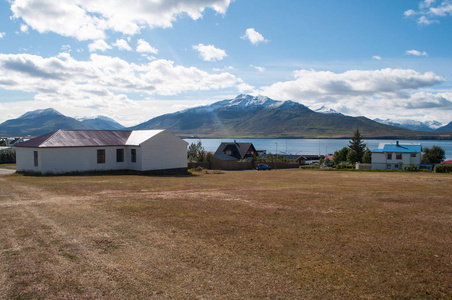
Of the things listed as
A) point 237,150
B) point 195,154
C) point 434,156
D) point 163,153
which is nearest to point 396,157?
point 434,156

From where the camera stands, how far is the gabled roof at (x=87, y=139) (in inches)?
1208

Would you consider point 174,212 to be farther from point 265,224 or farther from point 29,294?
point 29,294

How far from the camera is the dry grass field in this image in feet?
20.7

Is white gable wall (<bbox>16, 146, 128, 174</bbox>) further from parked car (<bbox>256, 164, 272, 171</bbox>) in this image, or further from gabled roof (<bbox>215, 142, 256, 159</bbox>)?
gabled roof (<bbox>215, 142, 256, 159</bbox>)

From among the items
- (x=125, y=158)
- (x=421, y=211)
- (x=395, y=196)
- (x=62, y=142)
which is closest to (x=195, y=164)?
(x=125, y=158)

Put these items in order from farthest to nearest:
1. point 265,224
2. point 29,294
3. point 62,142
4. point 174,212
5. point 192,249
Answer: point 62,142 < point 174,212 < point 265,224 < point 192,249 < point 29,294

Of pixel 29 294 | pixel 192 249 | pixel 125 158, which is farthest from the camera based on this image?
pixel 125 158

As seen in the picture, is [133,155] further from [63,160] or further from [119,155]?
[63,160]

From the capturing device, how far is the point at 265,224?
11.1 meters

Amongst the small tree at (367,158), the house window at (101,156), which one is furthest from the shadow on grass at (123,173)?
the small tree at (367,158)

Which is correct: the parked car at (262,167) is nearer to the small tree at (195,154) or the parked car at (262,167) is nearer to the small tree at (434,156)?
the small tree at (195,154)

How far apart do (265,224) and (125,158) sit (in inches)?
1060

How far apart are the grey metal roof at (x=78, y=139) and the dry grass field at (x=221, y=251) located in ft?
57.5

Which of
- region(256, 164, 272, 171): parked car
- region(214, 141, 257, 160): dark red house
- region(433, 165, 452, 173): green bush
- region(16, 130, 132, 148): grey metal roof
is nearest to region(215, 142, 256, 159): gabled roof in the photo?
region(214, 141, 257, 160): dark red house
